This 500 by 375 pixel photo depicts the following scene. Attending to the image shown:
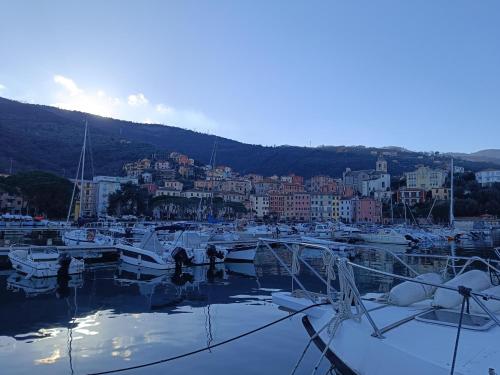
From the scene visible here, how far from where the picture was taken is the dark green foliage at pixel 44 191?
70.6 meters

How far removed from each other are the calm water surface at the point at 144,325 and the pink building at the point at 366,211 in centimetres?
9307

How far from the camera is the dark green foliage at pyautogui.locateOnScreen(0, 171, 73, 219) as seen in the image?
232 ft

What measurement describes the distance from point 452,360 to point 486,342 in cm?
63

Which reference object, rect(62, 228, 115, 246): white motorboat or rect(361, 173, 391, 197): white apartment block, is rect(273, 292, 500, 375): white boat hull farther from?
rect(361, 173, 391, 197): white apartment block

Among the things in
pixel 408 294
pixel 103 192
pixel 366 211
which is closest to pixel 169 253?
pixel 408 294

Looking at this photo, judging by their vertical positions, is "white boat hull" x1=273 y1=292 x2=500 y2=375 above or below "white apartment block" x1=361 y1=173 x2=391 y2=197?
below

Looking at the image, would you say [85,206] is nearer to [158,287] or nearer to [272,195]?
[272,195]

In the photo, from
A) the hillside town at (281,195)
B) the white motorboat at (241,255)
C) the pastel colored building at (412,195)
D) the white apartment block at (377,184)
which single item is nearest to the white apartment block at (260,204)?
the hillside town at (281,195)

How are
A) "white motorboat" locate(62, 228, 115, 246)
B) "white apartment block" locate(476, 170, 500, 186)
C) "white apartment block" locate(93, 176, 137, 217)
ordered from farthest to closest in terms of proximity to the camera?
"white apartment block" locate(476, 170, 500, 186)
"white apartment block" locate(93, 176, 137, 217)
"white motorboat" locate(62, 228, 115, 246)

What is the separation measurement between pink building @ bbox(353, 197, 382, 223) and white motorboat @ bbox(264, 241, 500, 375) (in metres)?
108

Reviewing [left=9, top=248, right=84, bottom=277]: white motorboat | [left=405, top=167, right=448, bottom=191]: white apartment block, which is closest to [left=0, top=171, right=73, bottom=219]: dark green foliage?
[left=9, top=248, right=84, bottom=277]: white motorboat

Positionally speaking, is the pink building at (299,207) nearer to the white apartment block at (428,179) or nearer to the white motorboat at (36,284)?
the white apartment block at (428,179)

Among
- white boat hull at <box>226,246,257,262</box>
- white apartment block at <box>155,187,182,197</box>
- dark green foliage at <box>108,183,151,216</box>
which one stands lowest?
white boat hull at <box>226,246,257,262</box>

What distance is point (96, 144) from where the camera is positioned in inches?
7436
